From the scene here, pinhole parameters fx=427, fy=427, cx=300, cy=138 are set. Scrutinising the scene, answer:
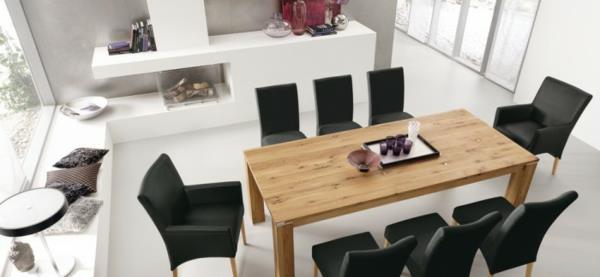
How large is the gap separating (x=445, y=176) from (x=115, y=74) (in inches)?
131

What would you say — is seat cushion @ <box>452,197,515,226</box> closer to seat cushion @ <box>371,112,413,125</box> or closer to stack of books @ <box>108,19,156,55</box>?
seat cushion @ <box>371,112,413,125</box>

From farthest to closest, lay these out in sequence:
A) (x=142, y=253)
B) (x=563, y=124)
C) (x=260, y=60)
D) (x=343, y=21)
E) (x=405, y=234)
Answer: (x=343, y=21), (x=260, y=60), (x=563, y=124), (x=142, y=253), (x=405, y=234)

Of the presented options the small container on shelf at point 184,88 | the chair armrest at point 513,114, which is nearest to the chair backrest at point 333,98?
the chair armrest at point 513,114

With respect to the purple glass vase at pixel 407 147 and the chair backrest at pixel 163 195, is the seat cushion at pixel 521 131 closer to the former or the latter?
the purple glass vase at pixel 407 147

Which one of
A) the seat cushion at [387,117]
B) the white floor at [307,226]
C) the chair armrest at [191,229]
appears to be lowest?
the white floor at [307,226]

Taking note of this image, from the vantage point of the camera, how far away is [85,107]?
4.65 m

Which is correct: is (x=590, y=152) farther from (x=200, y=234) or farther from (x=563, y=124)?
(x=200, y=234)

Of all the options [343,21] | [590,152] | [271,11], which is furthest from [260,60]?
[590,152]

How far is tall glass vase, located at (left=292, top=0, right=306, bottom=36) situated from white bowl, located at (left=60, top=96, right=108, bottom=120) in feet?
7.50

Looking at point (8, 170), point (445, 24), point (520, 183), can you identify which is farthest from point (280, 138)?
point (445, 24)

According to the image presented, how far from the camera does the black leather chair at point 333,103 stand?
12.8ft

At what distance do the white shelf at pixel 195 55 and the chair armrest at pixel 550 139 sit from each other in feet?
7.15

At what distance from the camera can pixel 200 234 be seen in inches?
102

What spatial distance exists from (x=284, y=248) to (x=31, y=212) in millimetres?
1412
